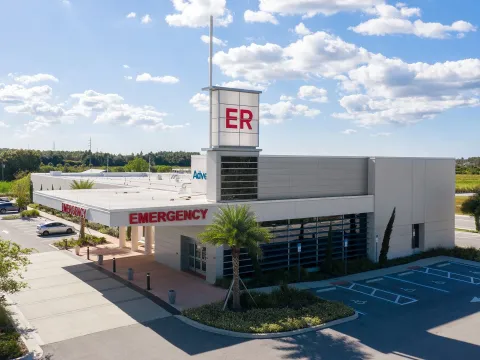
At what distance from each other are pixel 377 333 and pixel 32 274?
18018mm

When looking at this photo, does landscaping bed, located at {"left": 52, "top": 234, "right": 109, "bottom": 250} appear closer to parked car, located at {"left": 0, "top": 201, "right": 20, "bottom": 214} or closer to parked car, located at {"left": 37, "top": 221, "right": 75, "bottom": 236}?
parked car, located at {"left": 37, "top": 221, "right": 75, "bottom": 236}

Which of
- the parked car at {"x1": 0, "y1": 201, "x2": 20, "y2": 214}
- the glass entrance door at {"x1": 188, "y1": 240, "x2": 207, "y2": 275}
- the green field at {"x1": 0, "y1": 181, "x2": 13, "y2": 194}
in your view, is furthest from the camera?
the green field at {"x1": 0, "y1": 181, "x2": 13, "y2": 194}

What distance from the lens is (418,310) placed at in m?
18.9

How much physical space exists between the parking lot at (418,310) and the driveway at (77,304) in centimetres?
821

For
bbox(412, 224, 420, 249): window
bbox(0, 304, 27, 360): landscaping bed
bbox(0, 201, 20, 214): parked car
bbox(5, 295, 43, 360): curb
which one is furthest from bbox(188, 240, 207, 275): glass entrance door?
bbox(0, 201, 20, 214): parked car

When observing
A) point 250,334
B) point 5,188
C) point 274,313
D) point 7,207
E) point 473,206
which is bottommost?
point 250,334

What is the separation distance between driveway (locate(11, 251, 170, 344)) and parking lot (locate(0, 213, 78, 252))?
847cm

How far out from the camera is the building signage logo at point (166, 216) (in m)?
19.6

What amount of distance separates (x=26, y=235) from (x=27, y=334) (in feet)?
78.2

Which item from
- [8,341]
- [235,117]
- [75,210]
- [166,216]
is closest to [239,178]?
[235,117]

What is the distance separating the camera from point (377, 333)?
16.3 meters

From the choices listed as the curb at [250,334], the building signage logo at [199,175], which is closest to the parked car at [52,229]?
the building signage logo at [199,175]

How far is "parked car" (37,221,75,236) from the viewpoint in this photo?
37.6 metres

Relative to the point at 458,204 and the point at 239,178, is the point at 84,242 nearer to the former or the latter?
the point at 239,178
